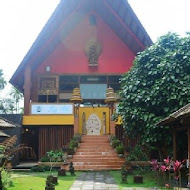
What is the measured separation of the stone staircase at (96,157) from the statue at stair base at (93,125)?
67.5 inches

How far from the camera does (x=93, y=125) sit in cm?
1583

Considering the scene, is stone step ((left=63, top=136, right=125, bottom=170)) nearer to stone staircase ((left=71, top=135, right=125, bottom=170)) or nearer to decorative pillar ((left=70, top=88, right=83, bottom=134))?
stone staircase ((left=71, top=135, right=125, bottom=170))

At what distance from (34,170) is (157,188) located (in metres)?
5.65

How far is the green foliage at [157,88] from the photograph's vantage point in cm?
910

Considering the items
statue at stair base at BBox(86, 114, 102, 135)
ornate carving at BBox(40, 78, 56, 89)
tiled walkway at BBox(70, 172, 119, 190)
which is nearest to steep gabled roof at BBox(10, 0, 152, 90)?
ornate carving at BBox(40, 78, 56, 89)

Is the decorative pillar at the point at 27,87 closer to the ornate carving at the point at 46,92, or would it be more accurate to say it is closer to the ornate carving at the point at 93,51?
the ornate carving at the point at 46,92

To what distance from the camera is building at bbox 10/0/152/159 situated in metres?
15.9

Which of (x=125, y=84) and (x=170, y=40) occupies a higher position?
(x=170, y=40)

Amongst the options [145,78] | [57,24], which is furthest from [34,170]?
[57,24]

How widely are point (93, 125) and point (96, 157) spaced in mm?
3617

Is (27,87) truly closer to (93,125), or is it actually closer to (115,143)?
(93,125)

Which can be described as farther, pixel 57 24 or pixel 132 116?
pixel 57 24

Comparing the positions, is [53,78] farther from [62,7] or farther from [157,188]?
[157,188]

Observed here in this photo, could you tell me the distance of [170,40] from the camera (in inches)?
403
